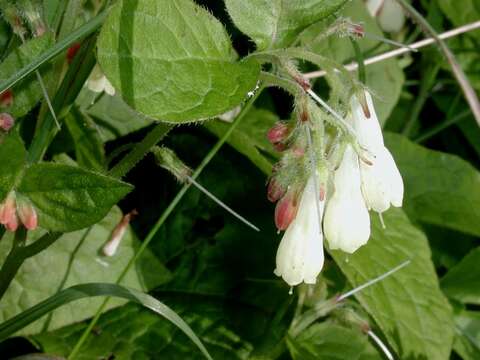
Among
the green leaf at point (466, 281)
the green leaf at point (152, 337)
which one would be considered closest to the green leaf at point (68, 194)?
the green leaf at point (152, 337)

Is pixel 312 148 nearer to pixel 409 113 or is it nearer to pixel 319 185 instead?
pixel 319 185

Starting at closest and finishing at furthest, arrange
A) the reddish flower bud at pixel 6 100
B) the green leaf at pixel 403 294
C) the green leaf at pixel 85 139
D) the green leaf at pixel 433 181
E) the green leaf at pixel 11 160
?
the green leaf at pixel 11 160 → the reddish flower bud at pixel 6 100 → the green leaf at pixel 85 139 → the green leaf at pixel 403 294 → the green leaf at pixel 433 181

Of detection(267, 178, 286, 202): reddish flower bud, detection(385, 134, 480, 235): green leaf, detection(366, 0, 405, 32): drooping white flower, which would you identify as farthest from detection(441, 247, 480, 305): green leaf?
detection(267, 178, 286, 202): reddish flower bud

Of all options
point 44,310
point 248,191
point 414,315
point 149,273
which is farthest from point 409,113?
point 44,310

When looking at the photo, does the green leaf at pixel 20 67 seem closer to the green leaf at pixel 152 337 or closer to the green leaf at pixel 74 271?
the green leaf at pixel 74 271

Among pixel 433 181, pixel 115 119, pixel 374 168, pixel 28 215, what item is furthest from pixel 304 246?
pixel 433 181

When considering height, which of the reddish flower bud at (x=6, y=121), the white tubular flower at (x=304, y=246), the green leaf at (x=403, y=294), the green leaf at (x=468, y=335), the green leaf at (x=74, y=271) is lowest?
the green leaf at (x=468, y=335)
